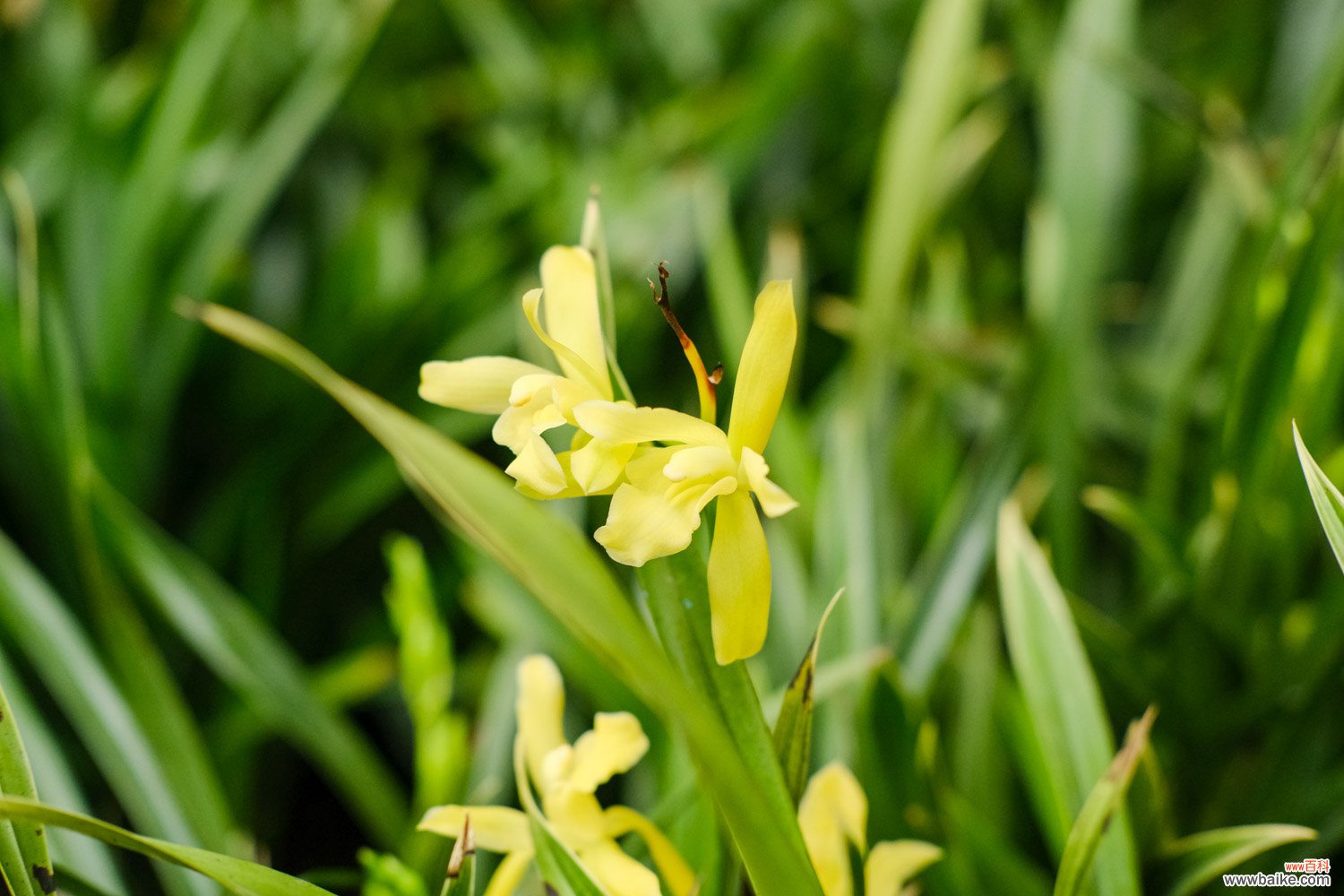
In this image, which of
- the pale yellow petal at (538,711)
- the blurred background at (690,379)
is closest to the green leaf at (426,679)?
the blurred background at (690,379)

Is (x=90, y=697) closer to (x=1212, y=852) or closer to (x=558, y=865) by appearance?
(x=558, y=865)

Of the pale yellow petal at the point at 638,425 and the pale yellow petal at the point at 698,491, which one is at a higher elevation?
the pale yellow petal at the point at 638,425

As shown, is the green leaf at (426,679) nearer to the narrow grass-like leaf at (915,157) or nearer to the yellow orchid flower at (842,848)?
the yellow orchid flower at (842,848)

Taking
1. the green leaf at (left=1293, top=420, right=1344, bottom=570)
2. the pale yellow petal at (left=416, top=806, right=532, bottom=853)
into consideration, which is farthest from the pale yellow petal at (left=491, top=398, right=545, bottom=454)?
the green leaf at (left=1293, top=420, right=1344, bottom=570)

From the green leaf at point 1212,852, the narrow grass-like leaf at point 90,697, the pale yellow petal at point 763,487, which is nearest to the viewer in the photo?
the pale yellow petal at point 763,487

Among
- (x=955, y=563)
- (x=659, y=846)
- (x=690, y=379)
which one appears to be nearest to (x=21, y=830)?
(x=659, y=846)

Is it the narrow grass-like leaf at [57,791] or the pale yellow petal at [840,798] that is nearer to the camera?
the pale yellow petal at [840,798]

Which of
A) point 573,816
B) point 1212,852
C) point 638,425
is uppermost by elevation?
point 638,425
